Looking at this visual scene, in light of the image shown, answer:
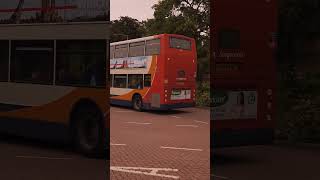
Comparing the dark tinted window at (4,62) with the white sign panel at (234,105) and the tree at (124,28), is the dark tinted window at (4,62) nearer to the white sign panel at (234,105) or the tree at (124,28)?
the tree at (124,28)

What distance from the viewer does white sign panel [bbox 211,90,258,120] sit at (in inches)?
185

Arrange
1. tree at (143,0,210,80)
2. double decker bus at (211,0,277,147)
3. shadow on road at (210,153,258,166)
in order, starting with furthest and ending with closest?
shadow on road at (210,153,258,166)
double decker bus at (211,0,277,147)
tree at (143,0,210,80)

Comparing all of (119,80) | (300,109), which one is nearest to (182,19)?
(119,80)

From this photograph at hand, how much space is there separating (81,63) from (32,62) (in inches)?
24.4

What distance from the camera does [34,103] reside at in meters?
4.64

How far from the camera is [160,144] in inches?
182

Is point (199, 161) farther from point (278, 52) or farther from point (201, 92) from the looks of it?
point (278, 52)

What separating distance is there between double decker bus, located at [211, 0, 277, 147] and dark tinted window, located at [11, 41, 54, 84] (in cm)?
164

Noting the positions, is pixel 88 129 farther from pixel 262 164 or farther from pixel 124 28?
pixel 262 164

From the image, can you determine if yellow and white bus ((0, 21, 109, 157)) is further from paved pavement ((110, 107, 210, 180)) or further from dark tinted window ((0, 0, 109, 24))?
paved pavement ((110, 107, 210, 180))

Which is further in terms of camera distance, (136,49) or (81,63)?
(136,49)

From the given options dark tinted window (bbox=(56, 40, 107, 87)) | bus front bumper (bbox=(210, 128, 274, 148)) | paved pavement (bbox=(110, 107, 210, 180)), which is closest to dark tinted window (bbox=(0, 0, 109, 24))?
dark tinted window (bbox=(56, 40, 107, 87))

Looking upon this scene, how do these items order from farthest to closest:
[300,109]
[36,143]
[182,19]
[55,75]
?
[300,109], [36,143], [55,75], [182,19]

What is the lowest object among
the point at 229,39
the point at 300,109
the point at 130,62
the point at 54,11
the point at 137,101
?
the point at 300,109
